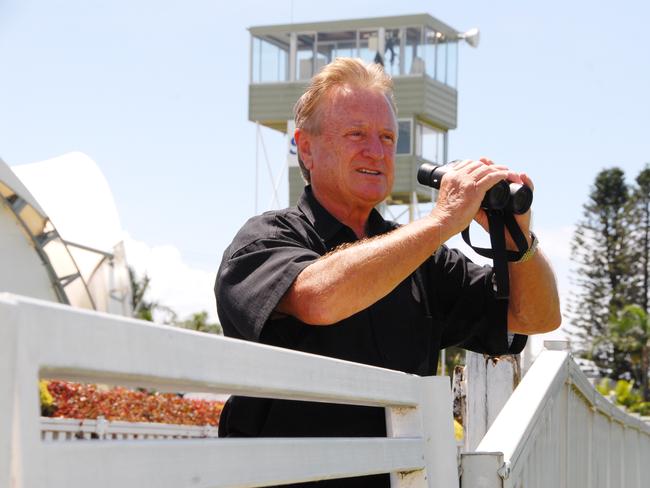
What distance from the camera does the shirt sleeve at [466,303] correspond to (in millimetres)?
3207

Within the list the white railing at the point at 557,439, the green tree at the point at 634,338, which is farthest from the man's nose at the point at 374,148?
the green tree at the point at 634,338

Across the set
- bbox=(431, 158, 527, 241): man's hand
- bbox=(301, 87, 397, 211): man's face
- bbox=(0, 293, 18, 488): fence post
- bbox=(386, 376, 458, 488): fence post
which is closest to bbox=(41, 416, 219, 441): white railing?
bbox=(301, 87, 397, 211): man's face

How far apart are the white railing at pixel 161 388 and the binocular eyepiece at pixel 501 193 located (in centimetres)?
77

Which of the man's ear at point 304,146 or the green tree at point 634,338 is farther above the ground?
the man's ear at point 304,146

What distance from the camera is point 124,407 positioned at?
1400 centimetres

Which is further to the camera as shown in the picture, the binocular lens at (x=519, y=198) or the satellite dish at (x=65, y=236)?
the satellite dish at (x=65, y=236)

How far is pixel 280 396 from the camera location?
1.81 meters

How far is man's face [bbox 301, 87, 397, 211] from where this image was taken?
121 inches

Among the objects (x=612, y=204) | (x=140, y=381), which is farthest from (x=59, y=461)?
(x=612, y=204)

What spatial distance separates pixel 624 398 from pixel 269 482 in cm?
5088

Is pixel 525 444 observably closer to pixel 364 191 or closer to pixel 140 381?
pixel 364 191

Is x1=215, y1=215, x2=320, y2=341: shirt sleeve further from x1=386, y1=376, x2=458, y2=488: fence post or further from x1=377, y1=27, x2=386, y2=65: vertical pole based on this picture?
x1=377, y1=27, x2=386, y2=65: vertical pole

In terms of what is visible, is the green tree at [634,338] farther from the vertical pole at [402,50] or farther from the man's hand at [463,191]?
the man's hand at [463,191]

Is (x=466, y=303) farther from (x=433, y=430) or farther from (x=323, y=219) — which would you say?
(x=433, y=430)
